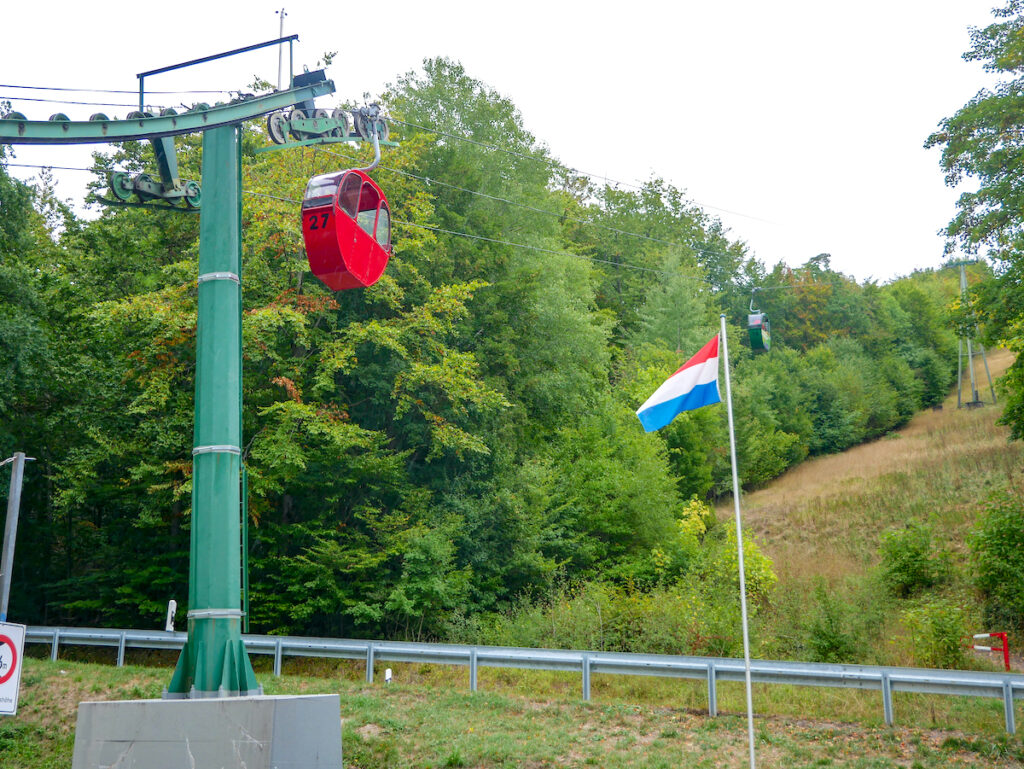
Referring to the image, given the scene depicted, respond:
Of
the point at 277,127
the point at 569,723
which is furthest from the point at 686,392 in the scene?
the point at 277,127

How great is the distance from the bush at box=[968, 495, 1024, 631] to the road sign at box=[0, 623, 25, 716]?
21.9m

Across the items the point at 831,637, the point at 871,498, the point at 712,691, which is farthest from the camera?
the point at 871,498

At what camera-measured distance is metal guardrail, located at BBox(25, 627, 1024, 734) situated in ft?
39.4

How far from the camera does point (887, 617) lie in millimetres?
23656

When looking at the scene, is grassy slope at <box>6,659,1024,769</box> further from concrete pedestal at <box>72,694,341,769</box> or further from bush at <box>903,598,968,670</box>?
bush at <box>903,598,968,670</box>

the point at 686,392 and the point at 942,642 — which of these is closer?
the point at 686,392

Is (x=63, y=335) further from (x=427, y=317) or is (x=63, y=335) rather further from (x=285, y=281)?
(x=427, y=317)

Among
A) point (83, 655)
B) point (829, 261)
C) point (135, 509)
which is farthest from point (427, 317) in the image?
point (829, 261)

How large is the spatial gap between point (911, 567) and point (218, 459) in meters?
23.0

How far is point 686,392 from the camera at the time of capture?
11898 millimetres

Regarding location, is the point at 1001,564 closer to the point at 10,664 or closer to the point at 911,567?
the point at 911,567

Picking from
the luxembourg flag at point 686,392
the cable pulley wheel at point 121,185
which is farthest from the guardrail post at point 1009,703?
the cable pulley wheel at point 121,185

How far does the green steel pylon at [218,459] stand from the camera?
31.6 ft

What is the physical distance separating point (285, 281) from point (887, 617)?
18.6m
